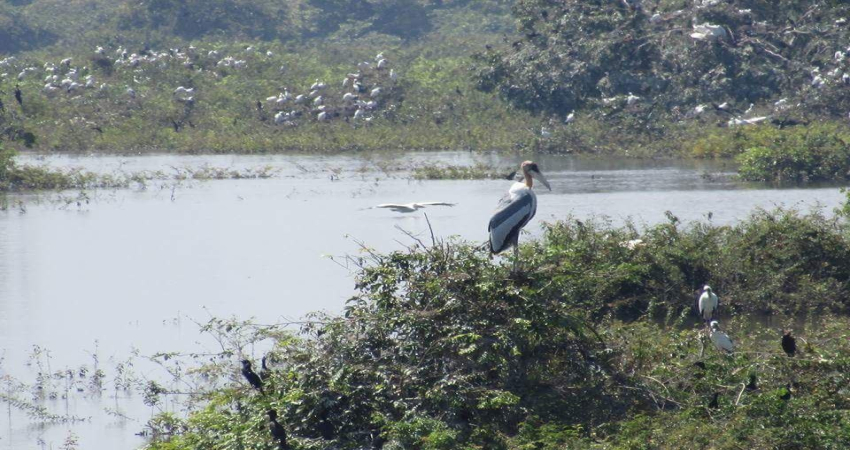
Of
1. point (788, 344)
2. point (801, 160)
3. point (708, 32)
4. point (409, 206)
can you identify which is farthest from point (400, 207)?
point (708, 32)

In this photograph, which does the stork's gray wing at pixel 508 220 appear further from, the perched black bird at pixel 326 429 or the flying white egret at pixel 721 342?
the perched black bird at pixel 326 429

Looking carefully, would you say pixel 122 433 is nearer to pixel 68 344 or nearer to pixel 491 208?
pixel 68 344

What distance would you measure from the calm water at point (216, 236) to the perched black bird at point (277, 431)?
208cm

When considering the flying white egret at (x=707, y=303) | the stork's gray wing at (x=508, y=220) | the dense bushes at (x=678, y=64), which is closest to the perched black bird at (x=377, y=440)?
the stork's gray wing at (x=508, y=220)

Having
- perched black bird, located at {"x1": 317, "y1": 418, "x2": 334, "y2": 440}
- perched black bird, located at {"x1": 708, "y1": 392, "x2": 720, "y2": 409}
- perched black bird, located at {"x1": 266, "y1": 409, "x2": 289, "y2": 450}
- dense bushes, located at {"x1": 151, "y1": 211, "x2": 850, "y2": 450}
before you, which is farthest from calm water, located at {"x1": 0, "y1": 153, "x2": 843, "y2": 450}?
perched black bird, located at {"x1": 708, "y1": 392, "x2": 720, "y2": 409}

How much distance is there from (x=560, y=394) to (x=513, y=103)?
22.4 m

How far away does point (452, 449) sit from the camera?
6.45 metres

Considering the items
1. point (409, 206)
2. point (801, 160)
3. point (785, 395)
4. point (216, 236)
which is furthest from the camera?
point (801, 160)

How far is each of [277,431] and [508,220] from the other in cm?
298

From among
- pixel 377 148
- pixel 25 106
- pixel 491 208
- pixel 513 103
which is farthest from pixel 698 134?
pixel 25 106

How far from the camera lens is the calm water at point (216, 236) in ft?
40.2

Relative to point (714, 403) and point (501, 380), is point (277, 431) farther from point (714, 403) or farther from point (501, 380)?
point (714, 403)

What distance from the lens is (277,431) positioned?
6672mm

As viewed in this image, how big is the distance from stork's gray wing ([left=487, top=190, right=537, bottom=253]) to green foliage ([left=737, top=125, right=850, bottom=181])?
14.1 metres
